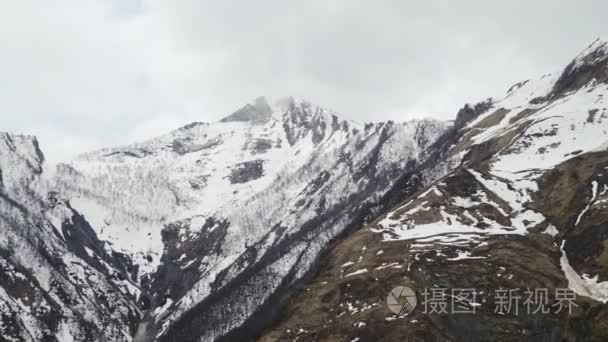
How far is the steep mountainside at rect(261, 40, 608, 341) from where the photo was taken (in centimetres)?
10412

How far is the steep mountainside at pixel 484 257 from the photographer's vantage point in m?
104

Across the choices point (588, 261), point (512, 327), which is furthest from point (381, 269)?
point (588, 261)

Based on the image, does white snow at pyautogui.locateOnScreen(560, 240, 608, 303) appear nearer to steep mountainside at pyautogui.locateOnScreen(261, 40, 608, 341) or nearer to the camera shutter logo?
steep mountainside at pyautogui.locateOnScreen(261, 40, 608, 341)

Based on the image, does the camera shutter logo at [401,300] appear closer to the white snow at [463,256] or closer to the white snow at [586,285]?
the white snow at [463,256]

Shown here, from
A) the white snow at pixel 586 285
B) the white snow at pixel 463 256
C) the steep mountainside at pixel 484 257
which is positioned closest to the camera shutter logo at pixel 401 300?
the steep mountainside at pixel 484 257

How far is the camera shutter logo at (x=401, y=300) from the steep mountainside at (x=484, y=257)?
4.05ft

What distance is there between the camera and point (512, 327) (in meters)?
103

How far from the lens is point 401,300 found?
374ft

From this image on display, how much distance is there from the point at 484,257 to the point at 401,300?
22.1 metres

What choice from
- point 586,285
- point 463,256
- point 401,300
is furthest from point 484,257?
point 401,300

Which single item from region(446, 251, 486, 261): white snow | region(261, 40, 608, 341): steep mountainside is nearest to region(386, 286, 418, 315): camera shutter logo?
region(261, 40, 608, 341): steep mountainside

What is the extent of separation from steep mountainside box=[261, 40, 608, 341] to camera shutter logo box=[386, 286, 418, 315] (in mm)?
1235

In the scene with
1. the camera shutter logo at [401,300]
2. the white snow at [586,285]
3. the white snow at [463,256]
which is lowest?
the white snow at [586,285]

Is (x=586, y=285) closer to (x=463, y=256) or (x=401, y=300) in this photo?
(x=463, y=256)
